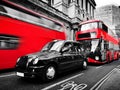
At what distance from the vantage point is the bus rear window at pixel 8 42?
6.42m

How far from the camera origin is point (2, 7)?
262 inches

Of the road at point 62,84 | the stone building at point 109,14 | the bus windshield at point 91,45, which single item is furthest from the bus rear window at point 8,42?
the stone building at point 109,14

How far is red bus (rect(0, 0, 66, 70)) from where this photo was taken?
6.54 meters

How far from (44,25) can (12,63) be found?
3602 millimetres

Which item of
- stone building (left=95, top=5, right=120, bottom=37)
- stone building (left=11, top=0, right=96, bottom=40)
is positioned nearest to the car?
stone building (left=11, top=0, right=96, bottom=40)

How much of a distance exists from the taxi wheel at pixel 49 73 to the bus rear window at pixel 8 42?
9.96 ft

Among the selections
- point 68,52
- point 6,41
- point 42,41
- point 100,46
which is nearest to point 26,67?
point 68,52

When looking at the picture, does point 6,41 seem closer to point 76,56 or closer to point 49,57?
point 49,57

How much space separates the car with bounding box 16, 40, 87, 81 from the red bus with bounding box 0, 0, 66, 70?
2.11m

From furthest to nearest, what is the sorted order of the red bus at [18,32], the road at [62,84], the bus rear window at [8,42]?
the red bus at [18,32] → the bus rear window at [8,42] → the road at [62,84]

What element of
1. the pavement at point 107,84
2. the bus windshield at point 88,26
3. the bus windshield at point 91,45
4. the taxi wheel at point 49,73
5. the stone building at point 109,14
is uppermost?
the stone building at point 109,14

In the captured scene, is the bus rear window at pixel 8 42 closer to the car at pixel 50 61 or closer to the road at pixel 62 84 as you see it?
the road at pixel 62 84

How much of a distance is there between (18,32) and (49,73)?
3533mm

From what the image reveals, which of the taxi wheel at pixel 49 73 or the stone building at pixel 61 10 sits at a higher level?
the stone building at pixel 61 10
